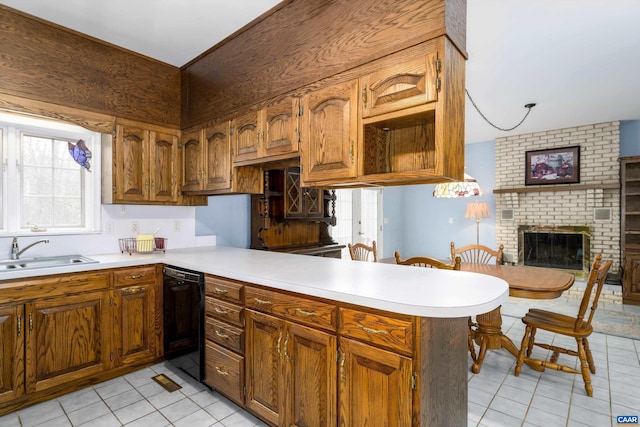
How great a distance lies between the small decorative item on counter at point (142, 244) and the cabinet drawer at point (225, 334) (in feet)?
3.70

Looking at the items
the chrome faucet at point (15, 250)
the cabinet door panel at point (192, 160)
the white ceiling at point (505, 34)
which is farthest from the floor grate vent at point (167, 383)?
the white ceiling at point (505, 34)

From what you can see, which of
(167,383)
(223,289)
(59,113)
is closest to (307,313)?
(223,289)

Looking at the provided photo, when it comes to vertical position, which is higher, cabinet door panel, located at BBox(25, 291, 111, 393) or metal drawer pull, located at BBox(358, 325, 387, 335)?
metal drawer pull, located at BBox(358, 325, 387, 335)

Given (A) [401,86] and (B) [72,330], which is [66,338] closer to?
(B) [72,330]

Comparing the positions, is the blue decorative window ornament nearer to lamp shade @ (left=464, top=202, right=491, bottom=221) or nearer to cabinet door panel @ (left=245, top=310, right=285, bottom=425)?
cabinet door panel @ (left=245, top=310, right=285, bottom=425)

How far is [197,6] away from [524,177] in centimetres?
547

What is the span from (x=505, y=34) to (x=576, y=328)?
2.26m

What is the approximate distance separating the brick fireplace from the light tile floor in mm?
2974

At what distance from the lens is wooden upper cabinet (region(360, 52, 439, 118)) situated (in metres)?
1.65

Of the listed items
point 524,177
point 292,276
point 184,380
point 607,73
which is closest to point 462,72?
point 292,276

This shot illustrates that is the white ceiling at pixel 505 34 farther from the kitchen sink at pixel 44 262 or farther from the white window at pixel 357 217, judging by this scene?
the white window at pixel 357 217

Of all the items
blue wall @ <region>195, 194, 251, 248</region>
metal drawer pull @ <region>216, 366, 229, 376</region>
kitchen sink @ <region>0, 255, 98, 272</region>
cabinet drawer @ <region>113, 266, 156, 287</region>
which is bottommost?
metal drawer pull @ <region>216, 366, 229, 376</region>

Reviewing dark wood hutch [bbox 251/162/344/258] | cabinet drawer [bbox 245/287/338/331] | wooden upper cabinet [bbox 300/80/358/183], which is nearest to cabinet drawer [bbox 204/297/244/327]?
cabinet drawer [bbox 245/287/338/331]

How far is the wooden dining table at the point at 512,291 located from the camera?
2.39 metres
